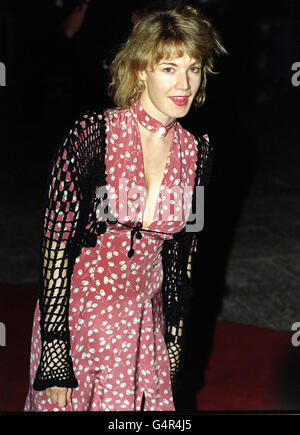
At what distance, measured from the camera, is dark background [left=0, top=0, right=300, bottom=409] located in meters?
5.23

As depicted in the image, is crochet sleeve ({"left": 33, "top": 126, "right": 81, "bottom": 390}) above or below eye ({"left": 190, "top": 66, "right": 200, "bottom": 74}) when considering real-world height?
below

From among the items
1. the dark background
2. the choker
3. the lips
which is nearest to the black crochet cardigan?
the choker

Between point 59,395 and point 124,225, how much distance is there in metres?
0.62

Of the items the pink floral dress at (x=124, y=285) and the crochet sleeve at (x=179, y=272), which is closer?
the pink floral dress at (x=124, y=285)

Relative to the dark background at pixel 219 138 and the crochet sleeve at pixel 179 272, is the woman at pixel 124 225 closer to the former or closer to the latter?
the crochet sleeve at pixel 179 272

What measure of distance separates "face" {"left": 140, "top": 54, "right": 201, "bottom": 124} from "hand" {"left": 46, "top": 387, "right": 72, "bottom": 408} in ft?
3.20

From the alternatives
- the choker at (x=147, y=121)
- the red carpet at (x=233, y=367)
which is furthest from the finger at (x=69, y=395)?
the red carpet at (x=233, y=367)

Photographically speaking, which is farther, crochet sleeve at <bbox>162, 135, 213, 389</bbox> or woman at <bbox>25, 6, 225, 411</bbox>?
crochet sleeve at <bbox>162, 135, 213, 389</bbox>

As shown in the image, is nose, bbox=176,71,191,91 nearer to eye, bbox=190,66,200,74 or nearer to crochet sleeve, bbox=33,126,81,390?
eye, bbox=190,66,200,74

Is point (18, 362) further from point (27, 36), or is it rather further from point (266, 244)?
point (27, 36)

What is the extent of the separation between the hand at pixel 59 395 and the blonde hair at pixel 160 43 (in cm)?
98

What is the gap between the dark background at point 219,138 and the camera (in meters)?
5.23

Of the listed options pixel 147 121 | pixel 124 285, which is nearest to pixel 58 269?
pixel 124 285

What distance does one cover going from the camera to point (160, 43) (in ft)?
7.76
